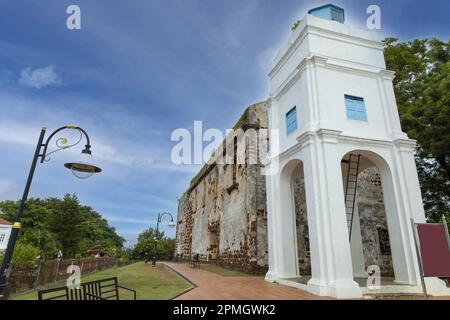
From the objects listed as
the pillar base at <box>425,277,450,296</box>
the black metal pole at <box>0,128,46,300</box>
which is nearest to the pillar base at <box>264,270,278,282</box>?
the pillar base at <box>425,277,450,296</box>

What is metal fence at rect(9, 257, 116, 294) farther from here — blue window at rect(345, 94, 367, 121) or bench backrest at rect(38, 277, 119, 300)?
blue window at rect(345, 94, 367, 121)

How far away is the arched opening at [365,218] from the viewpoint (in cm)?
939

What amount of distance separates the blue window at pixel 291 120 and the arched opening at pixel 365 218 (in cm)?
210

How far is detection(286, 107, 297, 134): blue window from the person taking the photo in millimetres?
8898

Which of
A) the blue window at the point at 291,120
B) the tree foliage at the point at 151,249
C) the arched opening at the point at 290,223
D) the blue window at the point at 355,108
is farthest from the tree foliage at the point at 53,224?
the blue window at the point at 355,108

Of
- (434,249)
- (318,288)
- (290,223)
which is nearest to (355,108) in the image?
(290,223)

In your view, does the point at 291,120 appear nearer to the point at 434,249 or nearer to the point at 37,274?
the point at 434,249

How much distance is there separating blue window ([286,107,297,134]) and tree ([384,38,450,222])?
510 cm

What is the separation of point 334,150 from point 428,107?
17.7ft

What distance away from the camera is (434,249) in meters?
6.39

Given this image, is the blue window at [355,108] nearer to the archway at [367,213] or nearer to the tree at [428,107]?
the archway at [367,213]

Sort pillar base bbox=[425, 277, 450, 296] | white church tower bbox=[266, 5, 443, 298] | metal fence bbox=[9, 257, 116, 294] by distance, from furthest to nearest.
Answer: metal fence bbox=[9, 257, 116, 294]
white church tower bbox=[266, 5, 443, 298]
pillar base bbox=[425, 277, 450, 296]

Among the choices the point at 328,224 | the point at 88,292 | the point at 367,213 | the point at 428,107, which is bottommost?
the point at 88,292
